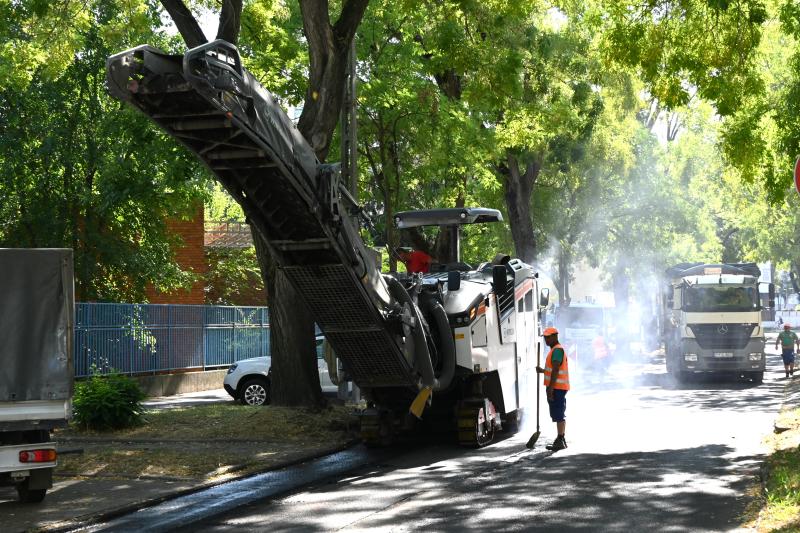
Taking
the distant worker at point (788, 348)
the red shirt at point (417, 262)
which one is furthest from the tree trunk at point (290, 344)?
the distant worker at point (788, 348)

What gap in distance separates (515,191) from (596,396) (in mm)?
11541

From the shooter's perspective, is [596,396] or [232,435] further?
[596,396]

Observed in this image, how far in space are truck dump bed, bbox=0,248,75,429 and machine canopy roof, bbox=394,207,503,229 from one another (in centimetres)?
690

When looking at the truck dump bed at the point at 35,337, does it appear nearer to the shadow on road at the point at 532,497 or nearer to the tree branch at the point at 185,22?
the shadow on road at the point at 532,497

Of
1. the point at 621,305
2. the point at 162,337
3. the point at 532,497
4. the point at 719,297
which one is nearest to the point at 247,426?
the point at 532,497

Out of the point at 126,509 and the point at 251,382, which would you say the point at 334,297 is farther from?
the point at 251,382

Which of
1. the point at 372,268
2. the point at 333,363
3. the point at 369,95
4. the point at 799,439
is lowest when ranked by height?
the point at 799,439

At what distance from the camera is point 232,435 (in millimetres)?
16578

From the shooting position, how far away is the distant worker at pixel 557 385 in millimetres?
15566

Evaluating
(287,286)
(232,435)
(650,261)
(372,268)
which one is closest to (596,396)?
(287,286)

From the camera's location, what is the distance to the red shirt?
1733 cm

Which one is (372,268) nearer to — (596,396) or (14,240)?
(596,396)

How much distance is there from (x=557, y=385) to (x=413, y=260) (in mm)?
3089

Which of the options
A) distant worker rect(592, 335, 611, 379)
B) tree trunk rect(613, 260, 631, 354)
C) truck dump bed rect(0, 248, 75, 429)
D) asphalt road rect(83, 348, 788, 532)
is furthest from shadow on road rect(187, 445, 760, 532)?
tree trunk rect(613, 260, 631, 354)
